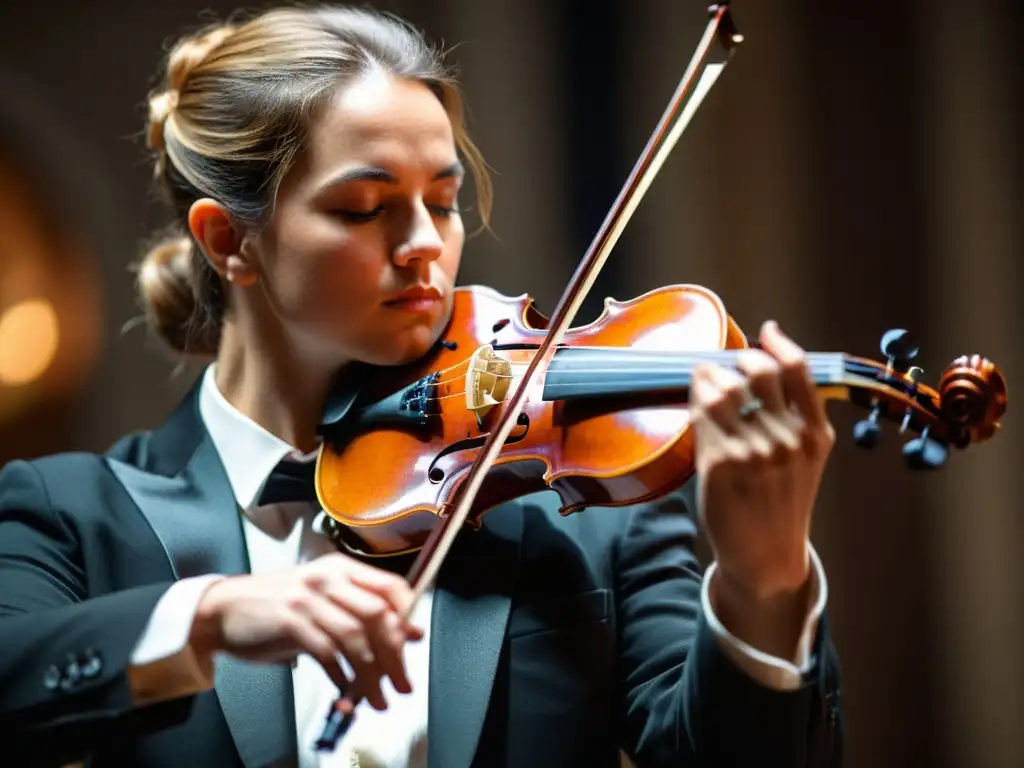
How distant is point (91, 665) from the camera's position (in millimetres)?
908

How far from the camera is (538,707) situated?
1052mm

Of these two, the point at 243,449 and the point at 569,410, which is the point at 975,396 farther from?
the point at 243,449

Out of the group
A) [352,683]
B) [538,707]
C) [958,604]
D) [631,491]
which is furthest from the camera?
[958,604]

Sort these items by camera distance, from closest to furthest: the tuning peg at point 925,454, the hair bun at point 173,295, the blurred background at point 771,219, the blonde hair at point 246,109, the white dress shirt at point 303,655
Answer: the tuning peg at point 925,454
the white dress shirt at point 303,655
the blonde hair at point 246,109
the hair bun at point 173,295
the blurred background at point 771,219

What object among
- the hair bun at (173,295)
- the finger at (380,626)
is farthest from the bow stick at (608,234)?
the hair bun at (173,295)

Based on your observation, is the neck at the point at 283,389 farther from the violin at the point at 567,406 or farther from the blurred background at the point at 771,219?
the blurred background at the point at 771,219

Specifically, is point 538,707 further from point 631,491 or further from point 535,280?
point 535,280

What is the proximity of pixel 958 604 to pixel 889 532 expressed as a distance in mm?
157

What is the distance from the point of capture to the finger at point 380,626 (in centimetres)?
78

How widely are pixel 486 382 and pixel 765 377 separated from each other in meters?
0.34

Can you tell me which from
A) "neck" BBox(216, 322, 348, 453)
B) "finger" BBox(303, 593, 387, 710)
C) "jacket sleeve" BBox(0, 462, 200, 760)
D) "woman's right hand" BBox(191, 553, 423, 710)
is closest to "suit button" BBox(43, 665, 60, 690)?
"jacket sleeve" BBox(0, 462, 200, 760)

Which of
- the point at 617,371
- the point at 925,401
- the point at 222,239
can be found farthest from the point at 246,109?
the point at 925,401

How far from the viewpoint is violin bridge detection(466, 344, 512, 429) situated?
3.38 feet

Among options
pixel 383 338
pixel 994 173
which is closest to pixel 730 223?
pixel 994 173
